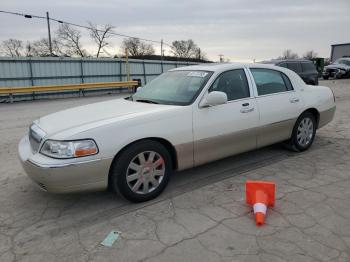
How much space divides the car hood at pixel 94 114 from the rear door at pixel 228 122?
52 centimetres

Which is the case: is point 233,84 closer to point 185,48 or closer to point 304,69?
point 304,69

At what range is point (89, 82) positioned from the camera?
64.1 feet

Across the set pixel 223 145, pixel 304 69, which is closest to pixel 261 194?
pixel 223 145

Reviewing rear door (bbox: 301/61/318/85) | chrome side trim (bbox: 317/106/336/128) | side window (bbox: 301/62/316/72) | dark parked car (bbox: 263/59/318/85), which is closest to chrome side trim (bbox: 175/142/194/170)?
chrome side trim (bbox: 317/106/336/128)

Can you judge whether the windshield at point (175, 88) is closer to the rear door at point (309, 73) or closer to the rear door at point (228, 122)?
the rear door at point (228, 122)

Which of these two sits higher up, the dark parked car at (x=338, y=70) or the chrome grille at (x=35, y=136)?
the dark parked car at (x=338, y=70)

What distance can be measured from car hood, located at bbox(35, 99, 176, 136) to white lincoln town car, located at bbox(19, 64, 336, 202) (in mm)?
13

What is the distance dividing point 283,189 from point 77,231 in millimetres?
2445

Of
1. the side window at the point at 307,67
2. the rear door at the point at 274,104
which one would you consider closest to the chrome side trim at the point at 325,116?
the rear door at the point at 274,104

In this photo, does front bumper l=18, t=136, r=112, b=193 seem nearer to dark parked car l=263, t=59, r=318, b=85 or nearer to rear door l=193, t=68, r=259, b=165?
rear door l=193, t=68, r=259, b=165

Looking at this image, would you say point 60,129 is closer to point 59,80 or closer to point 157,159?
point 157,159

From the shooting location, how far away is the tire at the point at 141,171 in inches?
141

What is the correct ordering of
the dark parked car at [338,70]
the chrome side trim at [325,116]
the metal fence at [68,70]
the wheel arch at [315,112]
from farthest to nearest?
the dark parked car at [338,70] < the metal fence at [68,70] < the chrome side trim at [325,116] < the wheel arch at [315,112]

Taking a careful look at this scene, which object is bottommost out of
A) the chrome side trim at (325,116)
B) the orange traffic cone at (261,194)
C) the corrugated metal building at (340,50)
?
the orange traffic cone at (261,194)
